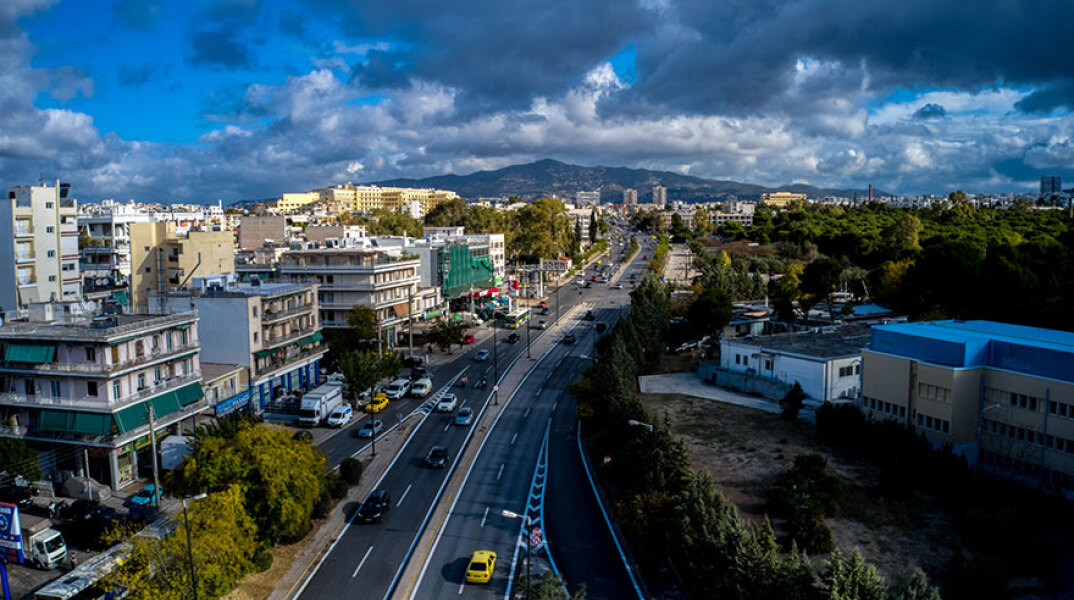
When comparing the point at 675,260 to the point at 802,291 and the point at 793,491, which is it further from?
the point at 793,491

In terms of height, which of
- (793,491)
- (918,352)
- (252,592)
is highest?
(918,352)

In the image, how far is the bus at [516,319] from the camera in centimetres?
7967

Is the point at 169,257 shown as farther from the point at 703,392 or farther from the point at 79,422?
the point at 703,392

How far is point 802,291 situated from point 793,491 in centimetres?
4786

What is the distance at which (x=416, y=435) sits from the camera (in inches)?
1684

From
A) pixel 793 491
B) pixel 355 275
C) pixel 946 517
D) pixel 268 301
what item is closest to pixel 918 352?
pixel 946 517

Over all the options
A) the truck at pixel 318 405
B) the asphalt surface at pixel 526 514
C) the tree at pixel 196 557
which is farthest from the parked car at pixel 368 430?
the tree at pixel 196 557

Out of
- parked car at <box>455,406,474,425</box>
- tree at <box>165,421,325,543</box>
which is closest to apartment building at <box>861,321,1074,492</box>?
parked car at <box>455,406,474,425</box>

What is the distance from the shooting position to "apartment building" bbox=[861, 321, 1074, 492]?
102ft

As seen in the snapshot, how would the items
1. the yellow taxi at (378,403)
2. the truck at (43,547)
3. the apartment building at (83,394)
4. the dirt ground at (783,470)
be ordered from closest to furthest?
the dirt ground at (783,470)
the truck at (43,547)
the apartment building at (83,394)
the yellow taxi at (378,403)

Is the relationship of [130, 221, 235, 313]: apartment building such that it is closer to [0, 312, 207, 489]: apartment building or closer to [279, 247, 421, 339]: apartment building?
[279, 247, 421, 339]: apartment building

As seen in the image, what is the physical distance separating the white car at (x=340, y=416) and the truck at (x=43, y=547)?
55.7 feet

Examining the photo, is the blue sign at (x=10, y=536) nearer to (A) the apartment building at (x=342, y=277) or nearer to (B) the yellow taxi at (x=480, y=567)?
(B) the yellow taxi at (x=480, y=567)

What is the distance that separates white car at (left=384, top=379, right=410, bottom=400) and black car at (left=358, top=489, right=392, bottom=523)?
677 inches
